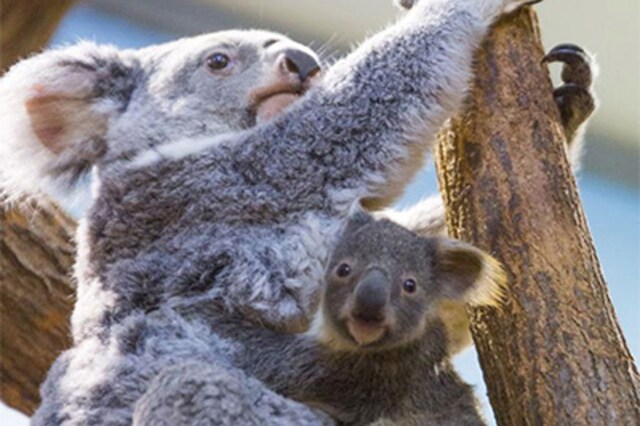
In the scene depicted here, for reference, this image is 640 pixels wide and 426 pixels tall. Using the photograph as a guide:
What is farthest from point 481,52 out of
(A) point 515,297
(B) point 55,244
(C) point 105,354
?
(B) point 55,244

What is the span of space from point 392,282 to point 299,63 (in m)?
1.08

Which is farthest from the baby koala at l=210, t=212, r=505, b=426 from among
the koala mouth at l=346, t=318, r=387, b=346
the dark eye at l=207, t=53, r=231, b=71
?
the dark eye at l=207, t=53, r=231, b=71

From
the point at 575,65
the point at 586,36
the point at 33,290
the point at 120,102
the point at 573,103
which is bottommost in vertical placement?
the point at 33,290

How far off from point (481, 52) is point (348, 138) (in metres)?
0.49

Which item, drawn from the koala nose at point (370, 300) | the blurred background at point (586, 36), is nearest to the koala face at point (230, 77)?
the koala nose at point (370, 300)

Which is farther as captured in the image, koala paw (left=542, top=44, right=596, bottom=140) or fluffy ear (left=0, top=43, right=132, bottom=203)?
fluffy ear (left=0, top=43, right=132, bottom=203)

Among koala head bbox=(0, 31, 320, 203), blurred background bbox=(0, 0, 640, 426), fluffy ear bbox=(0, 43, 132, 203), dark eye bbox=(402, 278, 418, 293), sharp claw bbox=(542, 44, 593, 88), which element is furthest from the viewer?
blurred background bbox=(0, 0, 640, 426)

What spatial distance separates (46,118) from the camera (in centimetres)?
441

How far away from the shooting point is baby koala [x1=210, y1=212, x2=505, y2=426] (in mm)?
3250

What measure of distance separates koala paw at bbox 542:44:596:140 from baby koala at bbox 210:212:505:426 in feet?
2.07

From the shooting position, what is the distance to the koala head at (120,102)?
14.0 feet

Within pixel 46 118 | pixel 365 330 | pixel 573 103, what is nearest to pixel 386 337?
pixel 365 330

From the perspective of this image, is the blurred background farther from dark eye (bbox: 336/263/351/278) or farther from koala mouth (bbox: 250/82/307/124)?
dark eye (bbox: 336/263/351/278)

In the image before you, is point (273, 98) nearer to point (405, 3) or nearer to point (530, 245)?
point (405, 3)
